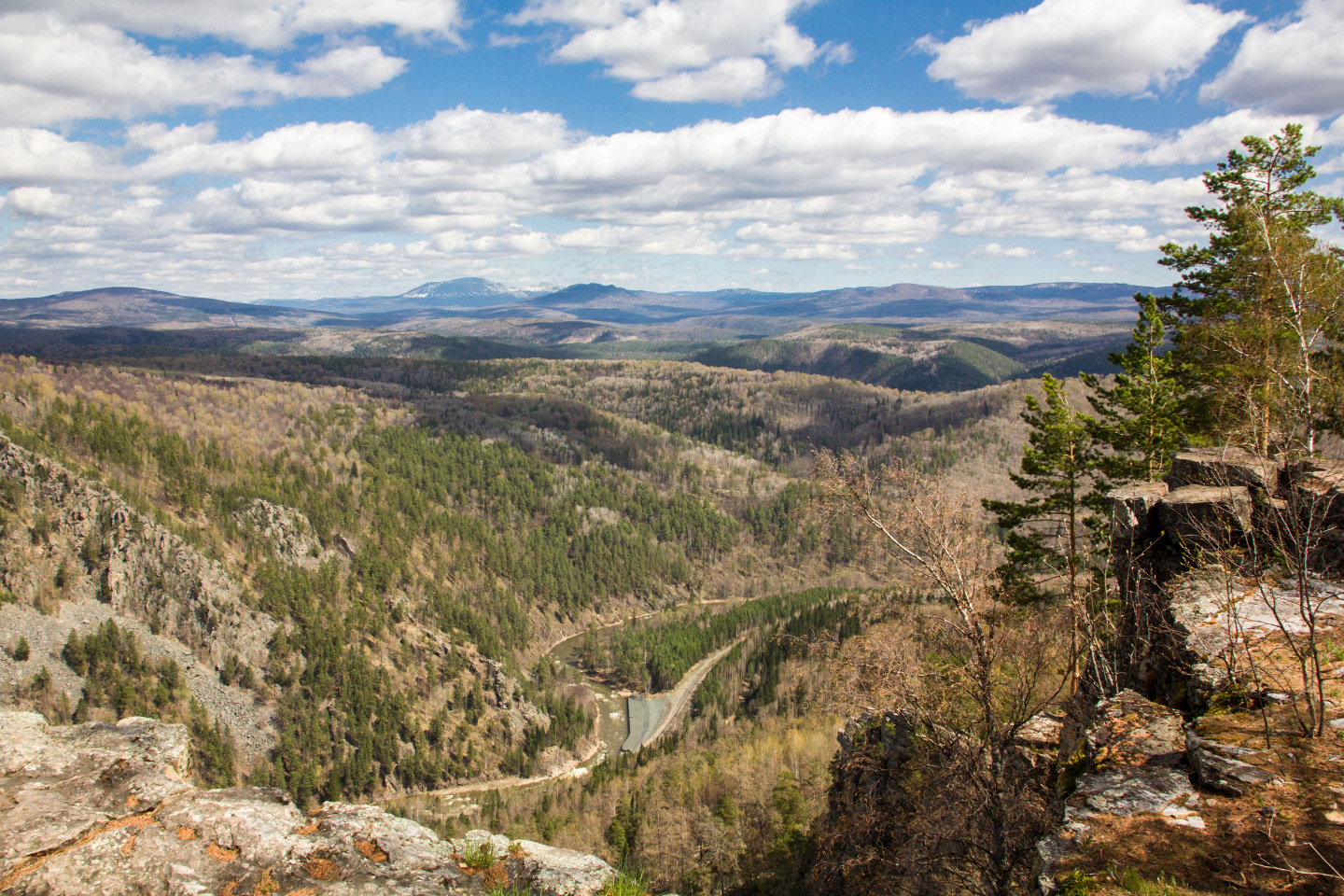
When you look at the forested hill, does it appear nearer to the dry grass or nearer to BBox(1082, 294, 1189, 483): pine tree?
BBox(1082, 294, 1189, 483): pine tree

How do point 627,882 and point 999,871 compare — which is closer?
point 627,882

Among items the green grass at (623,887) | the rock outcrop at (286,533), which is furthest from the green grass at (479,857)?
the rock outcrop at (286,533)

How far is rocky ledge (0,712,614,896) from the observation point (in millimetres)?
10391

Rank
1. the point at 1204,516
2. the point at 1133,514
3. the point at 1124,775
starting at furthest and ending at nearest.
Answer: the point at 1133,514, the point at 1204,516, the point at 1124,775

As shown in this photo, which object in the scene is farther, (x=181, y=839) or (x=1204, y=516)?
(x=1204, y=516)

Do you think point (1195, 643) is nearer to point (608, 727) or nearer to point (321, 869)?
point (321, 869)

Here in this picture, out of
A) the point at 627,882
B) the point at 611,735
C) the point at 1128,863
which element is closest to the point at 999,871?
the point at 1128,863

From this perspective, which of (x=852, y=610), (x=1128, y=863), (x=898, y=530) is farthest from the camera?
(x=852, y=610)

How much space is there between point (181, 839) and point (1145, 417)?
4071cm

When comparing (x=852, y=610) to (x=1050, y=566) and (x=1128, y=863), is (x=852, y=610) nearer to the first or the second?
(x=1050, y=566)

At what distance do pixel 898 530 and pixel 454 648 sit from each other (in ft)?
499

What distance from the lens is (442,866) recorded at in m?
12.5

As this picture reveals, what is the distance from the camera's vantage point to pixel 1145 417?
34.7 m

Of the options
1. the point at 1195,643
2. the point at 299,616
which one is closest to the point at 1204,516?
the point at 1195,643
